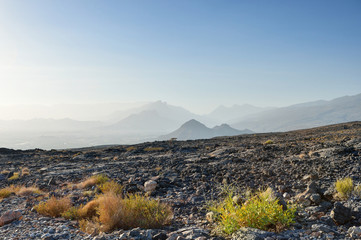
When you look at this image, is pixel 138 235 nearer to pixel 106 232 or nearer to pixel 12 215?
pixel 106 232

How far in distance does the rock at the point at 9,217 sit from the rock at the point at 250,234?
6735 mm

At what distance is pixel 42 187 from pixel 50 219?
5.97m

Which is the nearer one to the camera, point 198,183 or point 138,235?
point 138,235

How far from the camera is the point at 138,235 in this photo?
5.80 meters

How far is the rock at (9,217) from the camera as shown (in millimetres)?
7352

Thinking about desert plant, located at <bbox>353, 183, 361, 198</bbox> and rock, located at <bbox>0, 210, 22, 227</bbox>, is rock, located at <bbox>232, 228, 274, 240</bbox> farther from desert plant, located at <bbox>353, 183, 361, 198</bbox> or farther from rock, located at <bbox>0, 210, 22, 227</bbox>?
rock, located at <bbox>0, 210, 22, 227</bbox>

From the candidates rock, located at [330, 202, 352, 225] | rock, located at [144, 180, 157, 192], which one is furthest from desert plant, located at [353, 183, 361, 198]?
rock, located at [144, 180, 157, 192]

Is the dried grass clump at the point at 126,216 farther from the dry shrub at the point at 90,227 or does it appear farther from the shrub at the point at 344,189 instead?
the shrub at the point at 344,189

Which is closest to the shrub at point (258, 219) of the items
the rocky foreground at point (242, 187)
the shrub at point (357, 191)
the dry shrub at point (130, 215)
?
the rocky foreground at point (242, 187)

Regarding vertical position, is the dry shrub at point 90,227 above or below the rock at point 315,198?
below

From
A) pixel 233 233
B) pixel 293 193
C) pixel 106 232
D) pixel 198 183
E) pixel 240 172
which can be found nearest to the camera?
pixel 233 233

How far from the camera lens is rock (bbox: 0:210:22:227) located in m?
7.35

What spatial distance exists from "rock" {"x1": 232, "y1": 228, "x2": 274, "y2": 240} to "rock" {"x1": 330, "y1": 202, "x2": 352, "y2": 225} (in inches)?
71.2

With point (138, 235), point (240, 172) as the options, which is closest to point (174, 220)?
point (138, 235)
